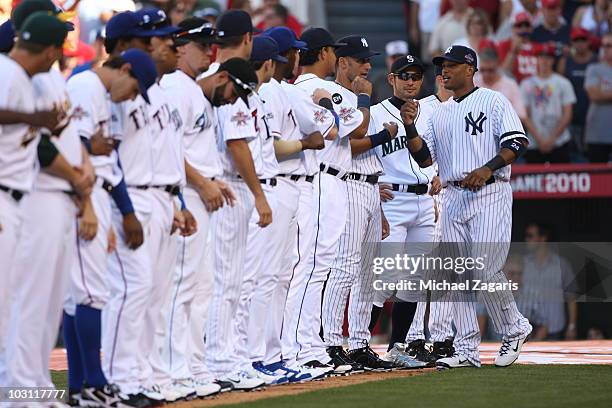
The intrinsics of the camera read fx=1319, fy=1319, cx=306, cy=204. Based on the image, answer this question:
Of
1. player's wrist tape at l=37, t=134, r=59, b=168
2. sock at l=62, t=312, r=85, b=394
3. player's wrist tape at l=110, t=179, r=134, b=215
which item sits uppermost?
player's wrist tape at l=37, t=134, r=59, b=168

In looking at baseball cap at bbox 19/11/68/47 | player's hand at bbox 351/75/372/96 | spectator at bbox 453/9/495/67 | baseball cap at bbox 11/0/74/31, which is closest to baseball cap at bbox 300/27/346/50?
player's hand at bbox 351/75/372/96

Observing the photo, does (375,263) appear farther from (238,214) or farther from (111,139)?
(111,139)

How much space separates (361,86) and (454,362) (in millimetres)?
2133

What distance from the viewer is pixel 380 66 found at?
56.6 ft

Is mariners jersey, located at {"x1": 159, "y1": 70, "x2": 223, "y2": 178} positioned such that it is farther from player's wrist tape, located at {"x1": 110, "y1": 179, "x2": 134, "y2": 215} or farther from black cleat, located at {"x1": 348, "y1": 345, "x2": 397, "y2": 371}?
black cleat, located at {"x1": 348, "y1": 345, "x2": 397, "y2": 371}

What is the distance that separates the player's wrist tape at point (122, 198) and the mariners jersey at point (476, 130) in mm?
3520

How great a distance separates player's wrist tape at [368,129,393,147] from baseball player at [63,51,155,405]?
293 centimetres

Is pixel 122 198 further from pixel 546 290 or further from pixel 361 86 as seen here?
pixel 546 290

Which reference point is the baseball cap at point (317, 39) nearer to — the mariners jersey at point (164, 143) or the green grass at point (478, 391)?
the mariners jersey at point (164, 143)

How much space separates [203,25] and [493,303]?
328 cm

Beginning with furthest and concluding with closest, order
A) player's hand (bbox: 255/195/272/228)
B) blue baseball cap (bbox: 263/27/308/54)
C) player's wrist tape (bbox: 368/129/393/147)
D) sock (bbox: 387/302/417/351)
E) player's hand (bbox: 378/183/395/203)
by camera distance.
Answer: sock (bbox: 387/302/417/351)
player's hand (bbox: 378/183/395/203)
player's wrist tape (bbox: 368/129/393/147)
blue baseball cap (bbox: 263/27/308/54)
player's hand (bbox: 255/195/272/228)

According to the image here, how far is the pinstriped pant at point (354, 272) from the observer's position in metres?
9.30

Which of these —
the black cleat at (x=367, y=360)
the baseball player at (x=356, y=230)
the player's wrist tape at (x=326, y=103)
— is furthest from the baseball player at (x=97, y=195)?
the black cleat at (x=367, y=360)

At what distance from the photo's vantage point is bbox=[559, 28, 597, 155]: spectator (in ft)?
50.5
